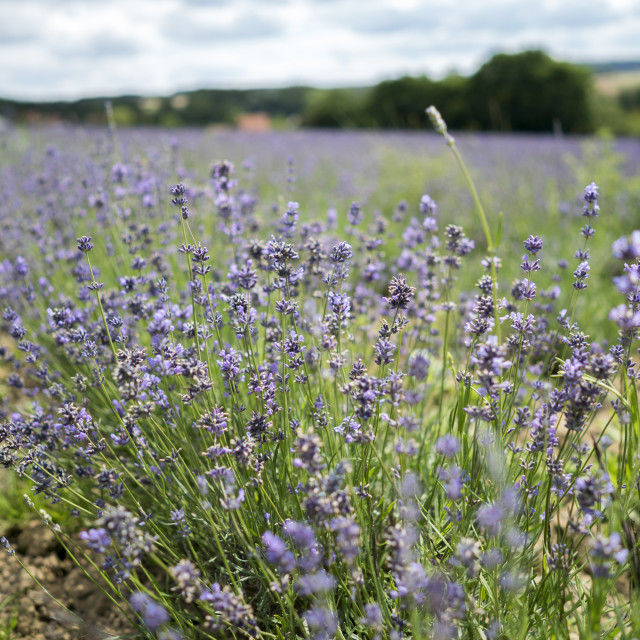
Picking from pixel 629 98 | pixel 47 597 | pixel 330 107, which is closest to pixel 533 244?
pixel 47 597

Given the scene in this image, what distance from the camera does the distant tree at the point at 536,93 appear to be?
2003 centimetres

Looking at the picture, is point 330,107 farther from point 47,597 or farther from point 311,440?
point 311,440

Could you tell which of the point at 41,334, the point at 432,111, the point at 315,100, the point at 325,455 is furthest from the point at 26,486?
the point at 315,100

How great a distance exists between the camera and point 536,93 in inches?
802

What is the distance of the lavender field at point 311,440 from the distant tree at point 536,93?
18.0 m

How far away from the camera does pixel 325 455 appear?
185 centimetres

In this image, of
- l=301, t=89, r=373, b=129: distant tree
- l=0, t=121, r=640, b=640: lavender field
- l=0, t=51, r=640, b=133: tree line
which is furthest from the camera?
l=301, t=89, r=373, b=129: distant tree

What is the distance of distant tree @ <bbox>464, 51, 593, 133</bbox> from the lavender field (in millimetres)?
18039

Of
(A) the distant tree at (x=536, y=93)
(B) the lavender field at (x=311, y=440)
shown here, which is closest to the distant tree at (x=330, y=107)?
(A) the distant tree at (x=536, y=93)

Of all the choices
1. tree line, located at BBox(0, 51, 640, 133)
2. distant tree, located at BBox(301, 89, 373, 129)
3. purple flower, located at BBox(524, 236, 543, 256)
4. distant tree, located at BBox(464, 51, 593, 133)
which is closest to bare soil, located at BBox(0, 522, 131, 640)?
purple flower, located at BBox(524, 236, 543, 256)

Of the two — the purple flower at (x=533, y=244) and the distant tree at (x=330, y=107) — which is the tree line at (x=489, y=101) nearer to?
the distant tree at (x=330, y=107)

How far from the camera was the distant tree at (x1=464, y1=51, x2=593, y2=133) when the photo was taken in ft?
65.7

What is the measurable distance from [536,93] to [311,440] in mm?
22726

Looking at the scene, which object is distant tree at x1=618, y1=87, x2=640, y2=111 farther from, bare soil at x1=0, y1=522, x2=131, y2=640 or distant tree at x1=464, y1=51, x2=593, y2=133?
bare soil at x1=0, y1=522, x2=131, y2=640
